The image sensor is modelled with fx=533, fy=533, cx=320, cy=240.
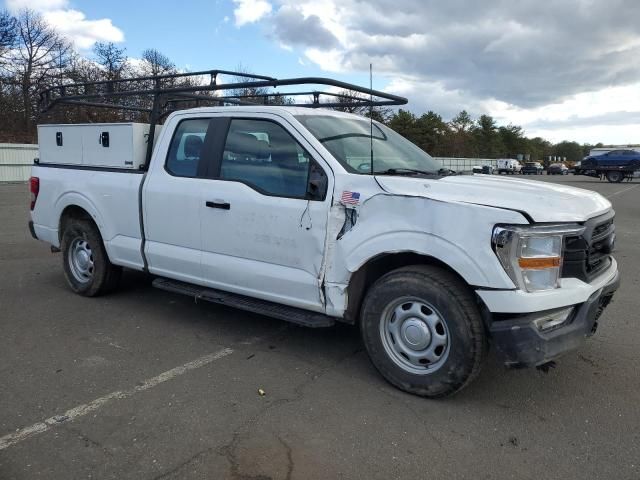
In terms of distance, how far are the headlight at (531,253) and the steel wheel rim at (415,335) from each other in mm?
549

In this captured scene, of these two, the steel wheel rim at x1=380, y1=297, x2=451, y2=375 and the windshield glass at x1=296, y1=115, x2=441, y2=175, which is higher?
the windshield glass at x1=296, y1=115, x2=441, y2=175

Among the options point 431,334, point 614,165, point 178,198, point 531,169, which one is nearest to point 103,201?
point 178,198

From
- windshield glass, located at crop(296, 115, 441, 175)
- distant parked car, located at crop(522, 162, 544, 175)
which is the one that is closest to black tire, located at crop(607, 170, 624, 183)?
distant parked car, located at crop(522, 162, 544, 175)

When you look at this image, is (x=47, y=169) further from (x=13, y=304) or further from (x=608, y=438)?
(x=608, y=438)

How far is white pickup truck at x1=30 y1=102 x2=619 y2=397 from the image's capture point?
10.3 feet

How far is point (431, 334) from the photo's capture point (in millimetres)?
3420

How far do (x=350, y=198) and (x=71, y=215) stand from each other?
3.71 meters

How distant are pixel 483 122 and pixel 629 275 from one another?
96688 millimetres

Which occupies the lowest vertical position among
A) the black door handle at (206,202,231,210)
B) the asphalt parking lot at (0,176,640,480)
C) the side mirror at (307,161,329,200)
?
the asphalt parking lot at (0,176,640,480)

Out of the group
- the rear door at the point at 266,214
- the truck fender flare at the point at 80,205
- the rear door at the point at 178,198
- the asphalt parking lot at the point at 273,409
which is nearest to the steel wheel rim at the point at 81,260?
the truck fender flare at the point at 80,205

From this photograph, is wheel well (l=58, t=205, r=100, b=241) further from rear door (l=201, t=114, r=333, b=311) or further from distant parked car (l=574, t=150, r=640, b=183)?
distant parked car (l=574, t=150, r=640, b=183)

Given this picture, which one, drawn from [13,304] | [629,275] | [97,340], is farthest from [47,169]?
[629,275]

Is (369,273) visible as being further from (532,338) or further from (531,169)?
(531,169)

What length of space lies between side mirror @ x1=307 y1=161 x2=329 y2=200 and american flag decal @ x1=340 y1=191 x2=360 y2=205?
→ 15 centimetres
